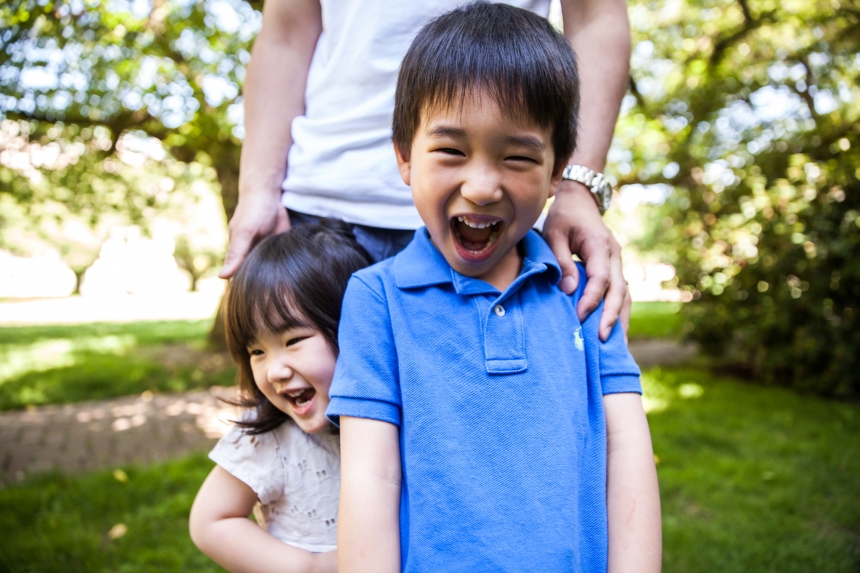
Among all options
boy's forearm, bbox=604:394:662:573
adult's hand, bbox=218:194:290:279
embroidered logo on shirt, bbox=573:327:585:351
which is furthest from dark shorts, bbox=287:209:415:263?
boy's forearm, bbox=604:394:662:573

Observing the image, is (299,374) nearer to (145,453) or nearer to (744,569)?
(744,569)

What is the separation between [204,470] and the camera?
4.27 m

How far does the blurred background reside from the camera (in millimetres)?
3646

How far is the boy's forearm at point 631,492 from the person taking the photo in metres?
1.12

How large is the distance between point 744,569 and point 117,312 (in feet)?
58.2

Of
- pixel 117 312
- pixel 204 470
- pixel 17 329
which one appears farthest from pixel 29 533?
pixel 117 312

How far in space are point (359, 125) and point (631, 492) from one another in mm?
957

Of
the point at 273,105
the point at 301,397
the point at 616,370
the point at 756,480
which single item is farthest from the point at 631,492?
the point at 756,480

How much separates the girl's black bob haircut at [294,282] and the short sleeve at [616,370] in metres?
0.60

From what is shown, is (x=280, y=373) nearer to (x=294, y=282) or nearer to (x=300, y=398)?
(x=300, y=398)

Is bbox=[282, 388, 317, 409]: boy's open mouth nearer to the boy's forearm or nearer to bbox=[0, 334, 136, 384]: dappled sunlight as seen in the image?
the boy's forearm

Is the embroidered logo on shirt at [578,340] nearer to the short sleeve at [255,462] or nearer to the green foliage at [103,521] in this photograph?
the short sleeve at [255,462]

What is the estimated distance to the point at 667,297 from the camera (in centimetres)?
821

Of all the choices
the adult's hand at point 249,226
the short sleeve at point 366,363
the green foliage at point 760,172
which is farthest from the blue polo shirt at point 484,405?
the green foliage at point 760,172
